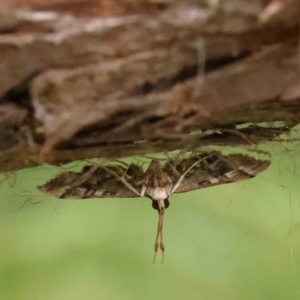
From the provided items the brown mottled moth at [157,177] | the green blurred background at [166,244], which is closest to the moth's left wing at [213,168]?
the brown mottled moth at [157,177]

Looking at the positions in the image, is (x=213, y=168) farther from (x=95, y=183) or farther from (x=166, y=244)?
(x=166, y=244)

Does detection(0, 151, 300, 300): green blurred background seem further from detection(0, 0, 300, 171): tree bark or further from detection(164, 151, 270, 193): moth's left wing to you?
detection(0, 0, 300, 171): tree bark

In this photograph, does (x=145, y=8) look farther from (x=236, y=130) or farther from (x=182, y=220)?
(x=182, y=220)

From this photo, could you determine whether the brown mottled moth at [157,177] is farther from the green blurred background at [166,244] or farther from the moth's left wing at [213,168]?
the green blurred background at [166,244]

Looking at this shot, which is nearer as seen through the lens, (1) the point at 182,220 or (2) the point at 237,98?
(2) the point at 237,98

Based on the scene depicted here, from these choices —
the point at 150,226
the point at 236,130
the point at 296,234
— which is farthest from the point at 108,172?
the point at 296,234

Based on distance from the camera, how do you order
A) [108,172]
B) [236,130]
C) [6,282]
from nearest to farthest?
[236,130] → [108,172] → [6,282]
